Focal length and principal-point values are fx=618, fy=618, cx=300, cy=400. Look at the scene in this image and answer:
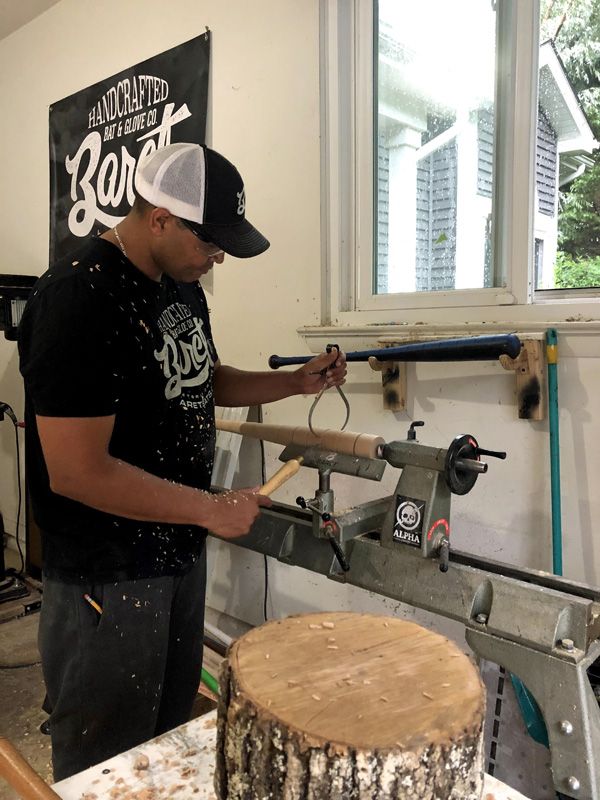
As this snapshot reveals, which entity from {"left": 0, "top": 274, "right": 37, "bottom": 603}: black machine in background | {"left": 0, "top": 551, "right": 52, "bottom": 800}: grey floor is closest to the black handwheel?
{"left": 0, "top": 551, "right": 52, "bottom": 800}: grey floor

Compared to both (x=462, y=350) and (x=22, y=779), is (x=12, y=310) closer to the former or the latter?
(x=462, y=350)

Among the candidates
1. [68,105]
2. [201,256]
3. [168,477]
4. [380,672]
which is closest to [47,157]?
[68,105]

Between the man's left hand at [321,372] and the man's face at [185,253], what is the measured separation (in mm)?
383

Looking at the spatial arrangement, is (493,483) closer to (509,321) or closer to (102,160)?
(509,321)

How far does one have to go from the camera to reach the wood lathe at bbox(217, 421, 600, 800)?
38.1 inches

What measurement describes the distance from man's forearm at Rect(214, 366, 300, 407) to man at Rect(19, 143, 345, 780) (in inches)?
11.5

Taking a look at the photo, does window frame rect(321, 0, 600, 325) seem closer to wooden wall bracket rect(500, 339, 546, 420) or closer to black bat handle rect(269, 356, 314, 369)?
wooden wall bracket rect(500, 339, 546, 420)

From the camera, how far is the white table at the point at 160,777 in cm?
82

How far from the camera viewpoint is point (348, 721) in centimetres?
61

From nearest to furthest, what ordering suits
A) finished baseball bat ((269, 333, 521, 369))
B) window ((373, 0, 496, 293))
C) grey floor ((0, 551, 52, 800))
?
finished baseball bat ((269, 333, 521, 369)) → window ((373, 0, 496, 293)) → grey floor ((0, 551, 52, 800))

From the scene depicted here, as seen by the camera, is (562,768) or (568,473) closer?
→ (562,768)

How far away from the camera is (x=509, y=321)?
1.56 meters

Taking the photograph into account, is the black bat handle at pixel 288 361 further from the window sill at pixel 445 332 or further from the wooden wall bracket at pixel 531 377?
the wooden wall bracket at pixel 531 377

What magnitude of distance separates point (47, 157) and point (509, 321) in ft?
8.23
